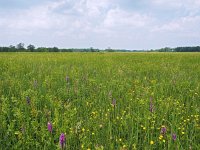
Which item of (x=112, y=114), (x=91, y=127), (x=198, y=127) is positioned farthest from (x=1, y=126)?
(x=198, y=127)

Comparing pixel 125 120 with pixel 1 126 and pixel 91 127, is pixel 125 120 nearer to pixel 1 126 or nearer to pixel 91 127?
pixel 91 127

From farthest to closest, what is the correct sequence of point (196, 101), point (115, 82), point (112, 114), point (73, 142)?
1. point (115, 82)
2. point (196, 101)
3. point (112, 114)
4. point (73, 142)

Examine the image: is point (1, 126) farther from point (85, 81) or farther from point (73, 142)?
point (85, 81)

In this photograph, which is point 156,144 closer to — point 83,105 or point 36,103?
point 83,105

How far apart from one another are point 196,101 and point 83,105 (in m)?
2.13

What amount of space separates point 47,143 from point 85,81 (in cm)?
378

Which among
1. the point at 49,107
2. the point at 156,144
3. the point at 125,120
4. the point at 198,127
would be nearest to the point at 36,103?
the point at 49,107

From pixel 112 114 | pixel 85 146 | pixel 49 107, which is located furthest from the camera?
pixel 49 107

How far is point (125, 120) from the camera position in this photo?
11.5 feet

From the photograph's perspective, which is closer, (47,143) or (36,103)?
(47,143)

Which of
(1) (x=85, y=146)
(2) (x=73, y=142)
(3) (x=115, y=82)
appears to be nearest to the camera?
(1) (x=85, y=146)

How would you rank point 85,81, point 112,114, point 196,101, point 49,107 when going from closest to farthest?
point 112,114
point 49,107
point 196,101
point 85,81

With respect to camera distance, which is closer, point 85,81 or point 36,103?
point 36,103

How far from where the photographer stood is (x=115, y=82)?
20.5 ft
